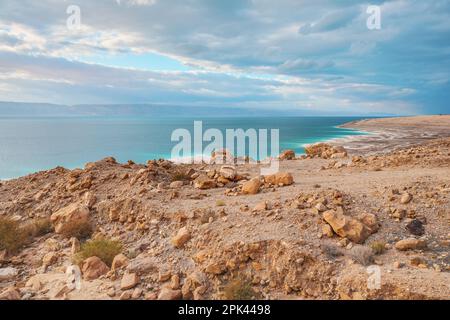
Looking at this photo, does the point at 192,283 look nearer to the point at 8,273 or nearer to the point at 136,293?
the point at 136,293

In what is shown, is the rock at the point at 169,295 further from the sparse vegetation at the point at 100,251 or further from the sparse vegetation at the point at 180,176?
the sparse vegetation at the point at 180,176

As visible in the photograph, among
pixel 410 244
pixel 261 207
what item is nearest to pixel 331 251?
pixel 410 244

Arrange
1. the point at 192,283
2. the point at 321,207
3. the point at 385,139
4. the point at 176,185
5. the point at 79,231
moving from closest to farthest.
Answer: the point at 192,283 < the point at 321,207 < the point at 79,231 < the point at 176,185 < the point at 385,139

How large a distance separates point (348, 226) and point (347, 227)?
36 mm

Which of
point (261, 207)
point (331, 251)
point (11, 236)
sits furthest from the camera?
point (11, 236)

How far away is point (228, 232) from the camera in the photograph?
22.8ft

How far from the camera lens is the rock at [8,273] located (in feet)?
23.2

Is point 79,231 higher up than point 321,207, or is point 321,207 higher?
point 321,207

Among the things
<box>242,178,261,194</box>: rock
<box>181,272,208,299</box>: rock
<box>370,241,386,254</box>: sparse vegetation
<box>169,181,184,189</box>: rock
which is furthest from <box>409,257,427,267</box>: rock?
<box>169,181,184,189</box>: rock

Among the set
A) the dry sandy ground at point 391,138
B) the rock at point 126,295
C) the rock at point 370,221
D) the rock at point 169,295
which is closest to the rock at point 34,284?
the rock at point 126,295

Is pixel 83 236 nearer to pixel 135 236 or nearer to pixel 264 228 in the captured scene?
pixel 135 236

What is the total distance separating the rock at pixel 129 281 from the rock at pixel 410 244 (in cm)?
464

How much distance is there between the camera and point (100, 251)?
23.5ft
